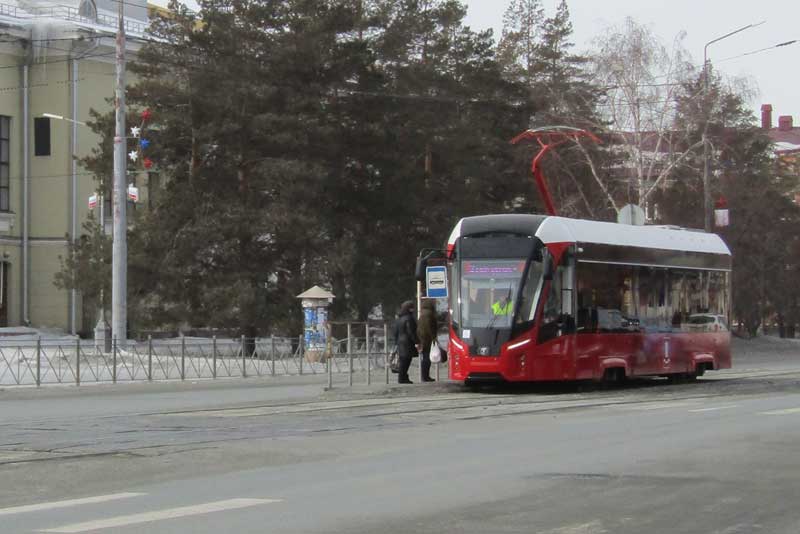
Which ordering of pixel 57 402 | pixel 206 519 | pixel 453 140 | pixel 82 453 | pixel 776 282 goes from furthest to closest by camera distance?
pixel 776 282, pixel 453 140, pixel 57 402, pixel 82 453, pixel 206 519

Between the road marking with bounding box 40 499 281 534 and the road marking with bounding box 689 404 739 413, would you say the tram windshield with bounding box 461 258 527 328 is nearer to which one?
the road marking with bounding box 689 404 739 413

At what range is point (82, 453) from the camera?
46.5 ft

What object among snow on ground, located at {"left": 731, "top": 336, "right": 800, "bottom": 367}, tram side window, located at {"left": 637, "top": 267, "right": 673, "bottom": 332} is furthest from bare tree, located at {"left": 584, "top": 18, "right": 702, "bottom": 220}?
tram side window, located at {"left": 637, "top": 267, "right": 673, "bottom": 332}

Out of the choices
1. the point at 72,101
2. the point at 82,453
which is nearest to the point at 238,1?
the point at 72,101

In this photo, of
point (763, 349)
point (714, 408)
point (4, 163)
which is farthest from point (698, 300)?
point (4, 163)

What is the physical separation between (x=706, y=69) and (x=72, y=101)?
28.5 m

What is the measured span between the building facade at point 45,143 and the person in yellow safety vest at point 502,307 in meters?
40.7

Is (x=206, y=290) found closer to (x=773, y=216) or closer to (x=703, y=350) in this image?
(x=703, y=350)

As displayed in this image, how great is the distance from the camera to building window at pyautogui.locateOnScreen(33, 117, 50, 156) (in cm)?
6169

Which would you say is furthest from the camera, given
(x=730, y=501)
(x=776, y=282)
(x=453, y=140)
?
(x=776, y=282)

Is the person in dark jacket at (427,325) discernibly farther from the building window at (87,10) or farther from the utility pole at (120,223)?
the building window at (87,10)

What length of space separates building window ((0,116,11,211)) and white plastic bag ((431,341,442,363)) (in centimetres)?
3961

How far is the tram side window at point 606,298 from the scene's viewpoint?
25.6m

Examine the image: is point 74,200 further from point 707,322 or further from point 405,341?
point 707,322
